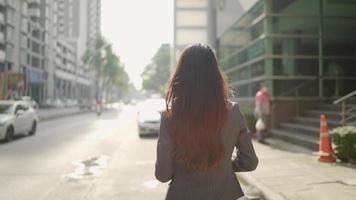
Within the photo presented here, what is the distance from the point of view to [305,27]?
16.0 meters

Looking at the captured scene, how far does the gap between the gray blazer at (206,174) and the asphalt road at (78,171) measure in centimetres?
479

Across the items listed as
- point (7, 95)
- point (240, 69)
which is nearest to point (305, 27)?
point (240, 69)

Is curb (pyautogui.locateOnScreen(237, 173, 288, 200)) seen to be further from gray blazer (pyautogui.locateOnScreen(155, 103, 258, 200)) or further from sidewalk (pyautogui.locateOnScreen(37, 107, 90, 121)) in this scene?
sidewalk (pyautogui.locateOnScreen(37, 107, 90, 121))

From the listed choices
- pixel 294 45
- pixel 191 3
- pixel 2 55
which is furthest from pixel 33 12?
pixel 294 45

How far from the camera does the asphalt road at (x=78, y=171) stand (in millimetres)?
7406

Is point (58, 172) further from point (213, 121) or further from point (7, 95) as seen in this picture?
point (7, 95)

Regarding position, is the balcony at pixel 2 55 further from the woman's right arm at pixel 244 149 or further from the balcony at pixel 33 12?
the woman's right arm at pixel 244 149

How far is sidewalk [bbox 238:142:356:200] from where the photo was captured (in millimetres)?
6648

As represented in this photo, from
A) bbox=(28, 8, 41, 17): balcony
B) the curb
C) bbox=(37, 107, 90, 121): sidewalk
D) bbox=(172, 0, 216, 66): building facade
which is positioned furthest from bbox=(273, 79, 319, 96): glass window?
bbox=(28, 8, 41, 17): balcony

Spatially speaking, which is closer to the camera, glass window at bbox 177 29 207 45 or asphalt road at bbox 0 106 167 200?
→ asphalt road at bbox 0 106 167 200

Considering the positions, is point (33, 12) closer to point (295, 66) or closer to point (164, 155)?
point (295, 66)

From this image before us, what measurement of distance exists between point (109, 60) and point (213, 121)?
90231 millimetres

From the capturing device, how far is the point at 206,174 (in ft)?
7.75

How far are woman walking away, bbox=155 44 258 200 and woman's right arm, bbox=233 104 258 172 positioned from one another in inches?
0.6
